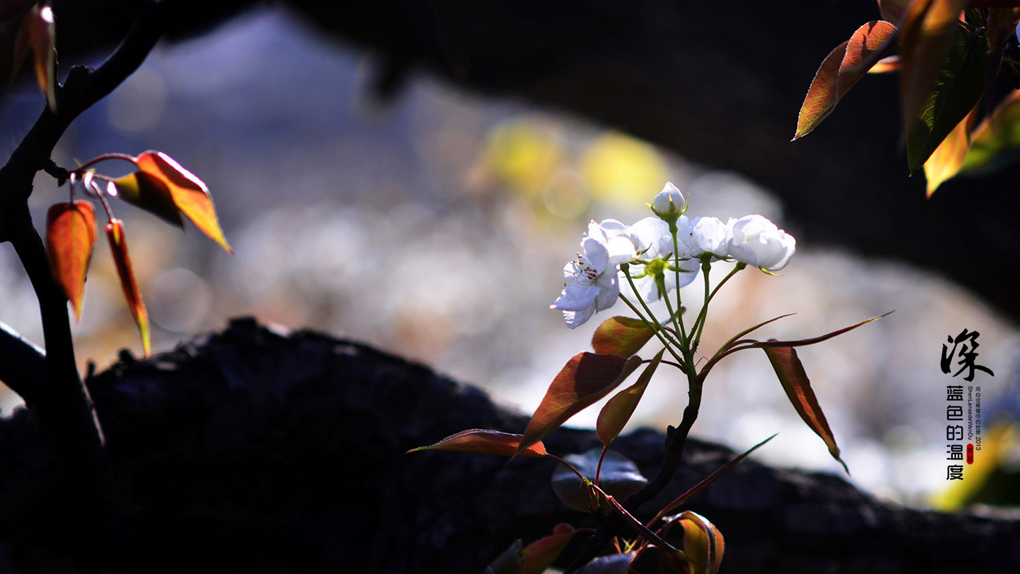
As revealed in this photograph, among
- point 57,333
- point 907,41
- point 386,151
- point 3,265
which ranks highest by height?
point 386,151

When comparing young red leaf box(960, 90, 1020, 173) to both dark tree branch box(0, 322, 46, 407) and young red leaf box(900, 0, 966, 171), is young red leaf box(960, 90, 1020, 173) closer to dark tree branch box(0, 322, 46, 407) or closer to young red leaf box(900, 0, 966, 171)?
young red leaf box(900, 0, 966, 171)

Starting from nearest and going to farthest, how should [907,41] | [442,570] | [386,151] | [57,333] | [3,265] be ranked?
[907,41] → [57,333] → [442,570] → [3,265] → [386,151]

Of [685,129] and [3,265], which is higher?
[685,129]

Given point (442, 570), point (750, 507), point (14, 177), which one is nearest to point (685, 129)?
point (750, 507)

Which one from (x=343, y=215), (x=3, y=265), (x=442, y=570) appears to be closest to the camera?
(x=442, y=570)

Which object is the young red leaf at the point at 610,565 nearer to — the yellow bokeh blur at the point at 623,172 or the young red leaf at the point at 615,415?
the young red leaf at the point at 615,415

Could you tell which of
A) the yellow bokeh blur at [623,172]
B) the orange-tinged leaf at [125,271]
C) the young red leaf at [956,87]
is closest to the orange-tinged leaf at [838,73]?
the young red leaf at [956,87]

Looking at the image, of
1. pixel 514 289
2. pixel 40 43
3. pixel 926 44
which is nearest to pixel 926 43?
pixel 926 44

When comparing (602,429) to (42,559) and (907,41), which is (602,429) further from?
(42,559)
